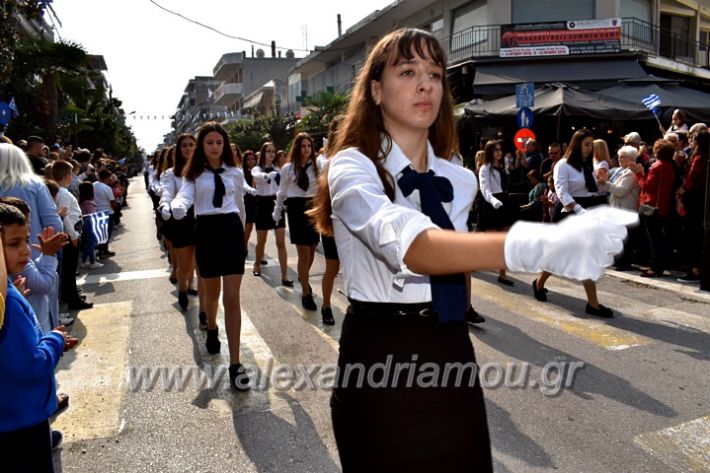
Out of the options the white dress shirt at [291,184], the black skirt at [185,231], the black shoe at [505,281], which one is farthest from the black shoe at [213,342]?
the black shoe at [505,281]

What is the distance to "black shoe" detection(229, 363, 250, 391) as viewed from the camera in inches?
182

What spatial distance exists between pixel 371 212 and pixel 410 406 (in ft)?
1.99

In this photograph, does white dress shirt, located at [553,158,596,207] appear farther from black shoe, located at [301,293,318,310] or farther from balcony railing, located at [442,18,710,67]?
balcony railing, located at [442,18,710,67]

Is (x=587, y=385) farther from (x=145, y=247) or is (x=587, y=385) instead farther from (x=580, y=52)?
(x=580, y=52)

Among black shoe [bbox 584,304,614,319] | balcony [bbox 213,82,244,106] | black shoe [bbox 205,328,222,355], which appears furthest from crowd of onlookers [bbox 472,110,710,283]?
balcony [bbox 213,82,244,106]

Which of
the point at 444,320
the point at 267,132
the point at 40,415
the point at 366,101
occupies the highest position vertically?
the point at 267,132

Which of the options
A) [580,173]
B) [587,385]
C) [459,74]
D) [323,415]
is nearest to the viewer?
[323,415]

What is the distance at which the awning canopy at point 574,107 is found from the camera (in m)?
13.0

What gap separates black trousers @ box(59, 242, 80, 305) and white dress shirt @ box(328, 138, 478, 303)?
6.59 metres

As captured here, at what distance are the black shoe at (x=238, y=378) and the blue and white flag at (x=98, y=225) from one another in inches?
235

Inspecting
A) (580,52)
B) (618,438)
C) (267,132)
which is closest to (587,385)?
(618,438)

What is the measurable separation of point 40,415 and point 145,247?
36.6ft

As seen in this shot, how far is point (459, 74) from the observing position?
22.1 meters

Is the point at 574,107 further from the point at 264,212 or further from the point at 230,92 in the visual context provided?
the point at 230,92
